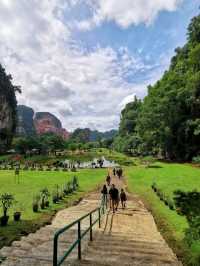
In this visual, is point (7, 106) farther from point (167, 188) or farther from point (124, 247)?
point (124, 247)

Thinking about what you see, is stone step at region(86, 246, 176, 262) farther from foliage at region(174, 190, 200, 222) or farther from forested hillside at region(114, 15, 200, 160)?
forested hillside at region(114, 15, 200, 160)

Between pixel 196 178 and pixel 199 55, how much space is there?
70.8ft

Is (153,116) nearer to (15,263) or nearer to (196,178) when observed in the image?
(196,178)

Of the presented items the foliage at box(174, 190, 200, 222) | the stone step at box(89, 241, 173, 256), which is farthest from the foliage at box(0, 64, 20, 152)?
the stone step at box(89, 241, 173, 256)

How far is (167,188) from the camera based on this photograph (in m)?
34.6

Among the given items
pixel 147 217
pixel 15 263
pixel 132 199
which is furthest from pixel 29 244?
pixel 132 199

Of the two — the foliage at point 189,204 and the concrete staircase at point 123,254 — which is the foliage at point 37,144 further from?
the concrete staircase at point 123,254

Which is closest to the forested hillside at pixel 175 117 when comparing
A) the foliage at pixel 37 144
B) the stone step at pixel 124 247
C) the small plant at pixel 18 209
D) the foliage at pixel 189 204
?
the foliage at pixel 37 144

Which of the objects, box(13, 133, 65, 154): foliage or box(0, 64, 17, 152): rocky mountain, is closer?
box(13, 133, 65, 154): foliage

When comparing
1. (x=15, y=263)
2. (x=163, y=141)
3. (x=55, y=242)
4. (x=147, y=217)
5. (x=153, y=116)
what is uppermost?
(x=153, y=116)

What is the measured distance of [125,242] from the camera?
1113 centimetres

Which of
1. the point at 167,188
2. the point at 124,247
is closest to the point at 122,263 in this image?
the point at 124,247

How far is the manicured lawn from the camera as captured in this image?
16750 millimetres

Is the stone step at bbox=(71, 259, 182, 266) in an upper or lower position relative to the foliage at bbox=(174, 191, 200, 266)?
lower
